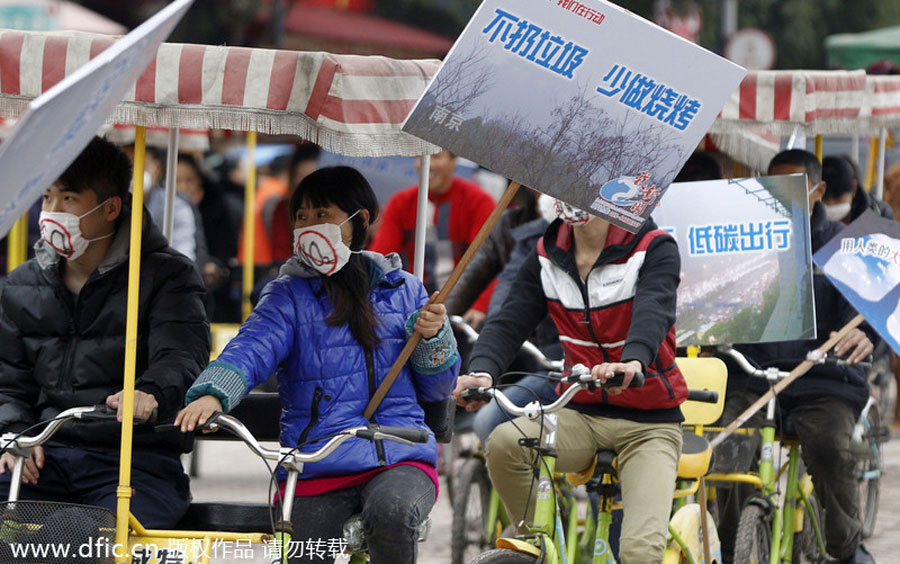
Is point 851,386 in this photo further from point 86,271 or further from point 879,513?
point 86,271

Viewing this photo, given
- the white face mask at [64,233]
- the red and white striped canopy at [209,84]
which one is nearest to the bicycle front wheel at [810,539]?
the red and white striped canopy at [209,84]

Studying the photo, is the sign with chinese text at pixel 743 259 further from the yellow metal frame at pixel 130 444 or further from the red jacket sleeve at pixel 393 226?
the yellow metal frame at pixel 130 444

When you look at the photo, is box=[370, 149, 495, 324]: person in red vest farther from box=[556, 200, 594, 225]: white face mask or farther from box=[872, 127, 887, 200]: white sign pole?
box=[556, 200, 594, 225]: white face mask

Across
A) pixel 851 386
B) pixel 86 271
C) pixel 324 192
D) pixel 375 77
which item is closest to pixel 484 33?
pixel 375 77

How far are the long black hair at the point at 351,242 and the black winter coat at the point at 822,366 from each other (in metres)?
2.46

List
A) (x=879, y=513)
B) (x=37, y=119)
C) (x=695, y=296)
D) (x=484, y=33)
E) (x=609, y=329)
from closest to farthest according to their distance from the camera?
(x=37, y=119) < (x=484, y=33) < (x=609, y=329) < (x=695, y=296) < (x=879, y=513)

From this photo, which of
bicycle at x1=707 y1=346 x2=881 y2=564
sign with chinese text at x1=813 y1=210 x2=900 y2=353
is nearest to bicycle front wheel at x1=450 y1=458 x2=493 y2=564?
bicycle at x1=707 y1=346 x2=881 y2=564

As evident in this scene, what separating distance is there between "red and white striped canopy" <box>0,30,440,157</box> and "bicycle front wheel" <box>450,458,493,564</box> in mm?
3044

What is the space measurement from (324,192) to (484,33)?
31.7 inches

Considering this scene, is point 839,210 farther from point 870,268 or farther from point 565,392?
point 565,392

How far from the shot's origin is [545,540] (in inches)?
188

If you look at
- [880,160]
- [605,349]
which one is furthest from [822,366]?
[880,160]

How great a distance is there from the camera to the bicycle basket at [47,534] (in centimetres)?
404

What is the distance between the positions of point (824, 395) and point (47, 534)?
11.8 feet
